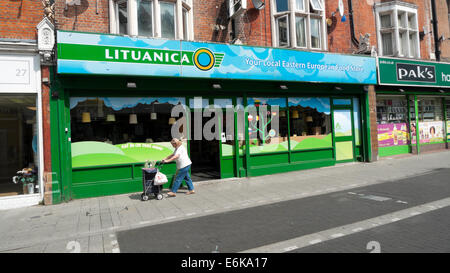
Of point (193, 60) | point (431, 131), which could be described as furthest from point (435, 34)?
point (193, 60)

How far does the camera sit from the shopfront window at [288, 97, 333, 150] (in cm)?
1064

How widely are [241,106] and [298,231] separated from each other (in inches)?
226

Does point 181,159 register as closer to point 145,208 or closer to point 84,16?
point 145,208

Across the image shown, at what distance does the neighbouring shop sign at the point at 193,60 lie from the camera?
7.19m

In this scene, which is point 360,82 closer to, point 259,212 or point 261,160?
point 261,160

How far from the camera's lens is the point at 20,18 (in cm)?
723

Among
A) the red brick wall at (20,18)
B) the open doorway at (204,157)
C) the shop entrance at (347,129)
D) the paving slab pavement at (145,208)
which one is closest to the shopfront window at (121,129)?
the paving slab pavement at (145,208)

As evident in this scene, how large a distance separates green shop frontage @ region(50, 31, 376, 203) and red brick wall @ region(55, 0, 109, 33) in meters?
1.14

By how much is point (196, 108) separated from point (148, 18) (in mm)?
3104

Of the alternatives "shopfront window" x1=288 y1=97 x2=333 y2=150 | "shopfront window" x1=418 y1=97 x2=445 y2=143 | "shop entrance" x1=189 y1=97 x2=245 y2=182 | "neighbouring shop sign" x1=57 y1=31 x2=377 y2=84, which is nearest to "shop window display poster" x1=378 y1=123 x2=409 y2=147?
"shopfront window" x1=418 y1=97 x2=445 y2=143

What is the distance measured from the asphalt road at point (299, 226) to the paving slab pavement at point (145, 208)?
1.45 feet

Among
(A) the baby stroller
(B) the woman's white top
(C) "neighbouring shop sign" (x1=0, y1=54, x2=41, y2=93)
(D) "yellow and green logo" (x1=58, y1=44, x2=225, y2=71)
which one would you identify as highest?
(D) "yellow and green logo" (x1=58, y1=44, x2=225, y2=71)

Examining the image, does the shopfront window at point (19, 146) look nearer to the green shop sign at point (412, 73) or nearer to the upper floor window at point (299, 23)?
the upper floor window at point (299, 23)

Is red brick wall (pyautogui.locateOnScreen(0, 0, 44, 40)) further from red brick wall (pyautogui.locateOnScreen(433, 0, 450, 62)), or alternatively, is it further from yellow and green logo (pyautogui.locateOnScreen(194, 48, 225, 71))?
red brick wall (pyautogui.locateOnScreen(433, 0, 450, 62))
